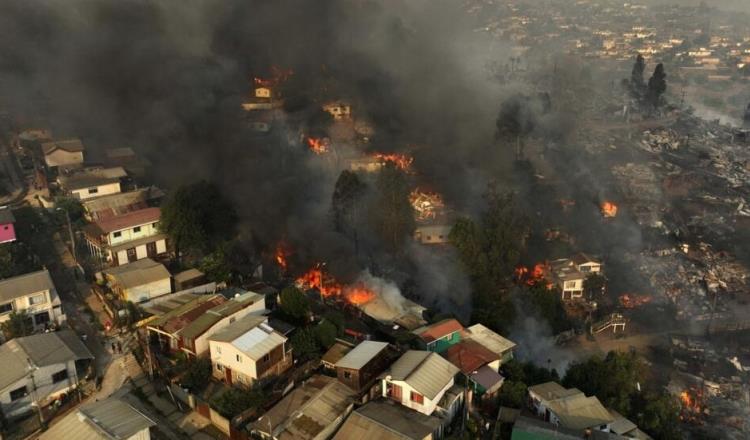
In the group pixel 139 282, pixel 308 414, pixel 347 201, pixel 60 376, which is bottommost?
pixel 308 414

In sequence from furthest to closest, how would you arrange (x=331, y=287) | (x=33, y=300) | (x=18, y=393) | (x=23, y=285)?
(x=331, y=287)
(x=23, y=285)
(x=33, y=300)
(x=18, y=393)

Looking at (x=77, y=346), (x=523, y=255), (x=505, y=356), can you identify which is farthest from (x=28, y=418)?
(x=523, y=255)

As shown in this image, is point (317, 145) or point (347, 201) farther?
point (317, 145)

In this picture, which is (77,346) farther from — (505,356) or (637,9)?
(637,9)

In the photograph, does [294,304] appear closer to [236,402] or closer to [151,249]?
[236,402]

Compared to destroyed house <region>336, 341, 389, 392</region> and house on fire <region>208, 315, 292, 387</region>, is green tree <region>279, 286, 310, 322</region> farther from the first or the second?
destroyed house <region>336, 341, 389, 392</region>

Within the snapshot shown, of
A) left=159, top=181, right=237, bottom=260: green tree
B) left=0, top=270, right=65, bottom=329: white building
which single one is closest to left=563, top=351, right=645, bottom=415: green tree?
left=159, top=181, right=237, bottom=260: green tree

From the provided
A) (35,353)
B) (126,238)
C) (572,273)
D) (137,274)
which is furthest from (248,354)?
(572,273)

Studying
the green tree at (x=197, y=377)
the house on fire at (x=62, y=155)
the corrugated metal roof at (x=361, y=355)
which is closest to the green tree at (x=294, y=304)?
the corrugated metal roof at (x=361, y=355)

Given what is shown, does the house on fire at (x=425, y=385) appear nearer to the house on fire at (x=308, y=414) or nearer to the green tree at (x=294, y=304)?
the house on fire at (x=308, y=414)
